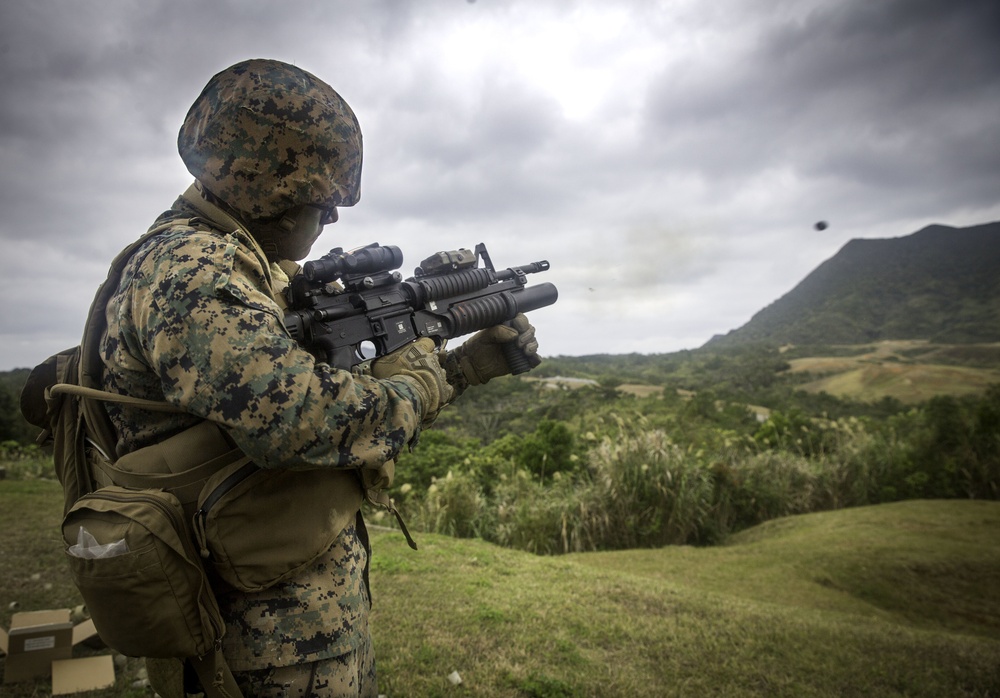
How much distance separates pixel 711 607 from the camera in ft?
16.1

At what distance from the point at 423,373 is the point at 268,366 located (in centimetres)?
64

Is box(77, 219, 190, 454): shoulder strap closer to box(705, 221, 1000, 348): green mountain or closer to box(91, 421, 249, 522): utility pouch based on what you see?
box(91, 421, 249, 522): utility pouch

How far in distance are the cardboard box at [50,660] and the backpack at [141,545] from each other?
2.76 meters

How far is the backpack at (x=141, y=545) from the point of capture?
4.88 feet

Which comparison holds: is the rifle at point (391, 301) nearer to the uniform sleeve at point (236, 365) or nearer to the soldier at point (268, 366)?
the soldier at point (268, 366)

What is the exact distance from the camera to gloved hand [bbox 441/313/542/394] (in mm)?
2984

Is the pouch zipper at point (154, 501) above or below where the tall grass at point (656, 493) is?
Result: above

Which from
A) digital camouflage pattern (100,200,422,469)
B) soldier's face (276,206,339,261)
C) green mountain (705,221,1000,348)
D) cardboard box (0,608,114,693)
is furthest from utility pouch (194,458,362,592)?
green mountain (705,221,1000,348)

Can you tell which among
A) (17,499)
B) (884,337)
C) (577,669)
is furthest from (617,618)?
(884,337)

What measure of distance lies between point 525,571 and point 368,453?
4693mm

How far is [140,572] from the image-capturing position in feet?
4.90

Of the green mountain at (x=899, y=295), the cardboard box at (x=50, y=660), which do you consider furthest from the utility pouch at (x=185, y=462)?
the green mountain at (x=899, y=295)

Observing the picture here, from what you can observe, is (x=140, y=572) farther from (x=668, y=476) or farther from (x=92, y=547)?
(x=668, y=476)

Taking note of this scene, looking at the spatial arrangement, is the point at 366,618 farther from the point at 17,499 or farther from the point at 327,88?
the point at 17,499
